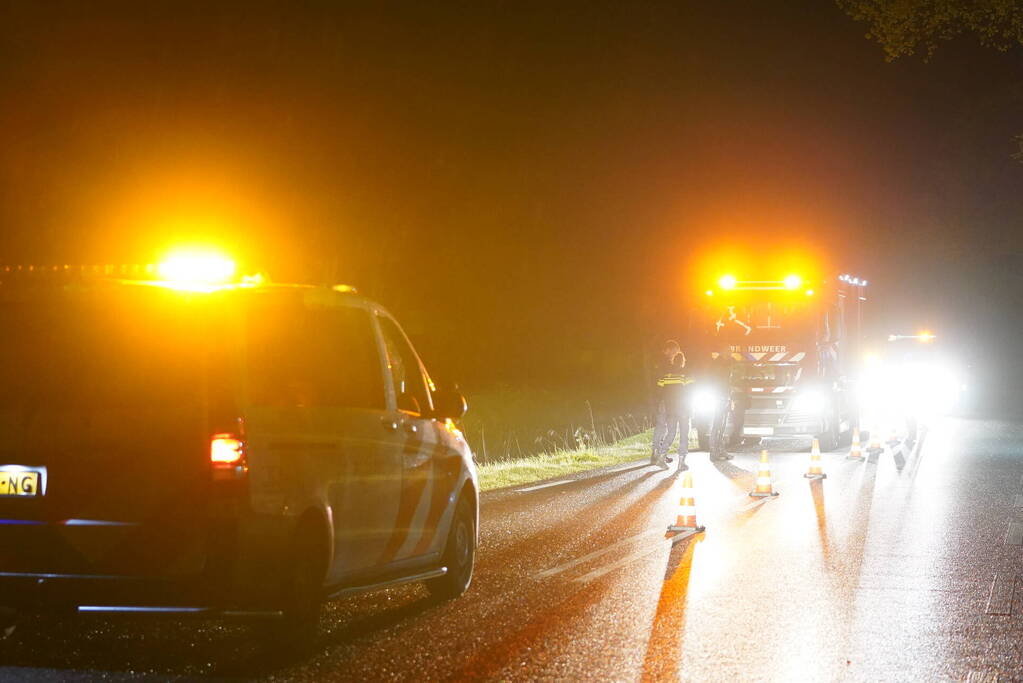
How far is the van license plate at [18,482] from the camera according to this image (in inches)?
262

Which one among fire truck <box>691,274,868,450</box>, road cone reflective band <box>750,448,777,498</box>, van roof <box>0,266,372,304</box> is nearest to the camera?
van roof <box>0,266,372,304</box>

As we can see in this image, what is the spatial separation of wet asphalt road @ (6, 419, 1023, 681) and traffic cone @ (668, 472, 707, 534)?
0.68 feet

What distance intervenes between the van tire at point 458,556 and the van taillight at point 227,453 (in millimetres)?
2573

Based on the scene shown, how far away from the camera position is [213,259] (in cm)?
761

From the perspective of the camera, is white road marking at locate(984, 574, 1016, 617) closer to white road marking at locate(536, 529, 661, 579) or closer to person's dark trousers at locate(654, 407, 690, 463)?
white road marking at locate(536, 529, 661, 579)

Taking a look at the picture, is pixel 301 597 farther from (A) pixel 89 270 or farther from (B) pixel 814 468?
(B) pixel 814 468

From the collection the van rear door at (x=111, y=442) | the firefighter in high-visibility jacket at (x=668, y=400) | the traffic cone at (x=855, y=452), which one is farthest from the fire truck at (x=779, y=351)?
the van rear door at (x=111, y=442)

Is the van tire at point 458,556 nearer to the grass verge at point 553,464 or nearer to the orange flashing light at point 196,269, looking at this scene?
the orange flashing light at point 196,269

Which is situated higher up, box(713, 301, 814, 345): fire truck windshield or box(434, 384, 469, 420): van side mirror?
box(713, 301, 814, 345): fire truck windshield

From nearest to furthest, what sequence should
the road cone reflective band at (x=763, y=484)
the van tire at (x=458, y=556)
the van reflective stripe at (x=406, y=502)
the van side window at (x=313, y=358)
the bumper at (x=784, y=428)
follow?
1. the van side window at (x=313, y=358)
2. the van reflective stripe at (x=406, y=502)
3. the van tire at (x=458, y=556)
4. the road cone reflective band at (x=763, y=484)
5. the bumper at (x=784, y=428)

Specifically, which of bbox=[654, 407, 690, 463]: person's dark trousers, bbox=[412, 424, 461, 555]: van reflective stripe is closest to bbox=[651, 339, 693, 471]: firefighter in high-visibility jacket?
bbox=[654, 407, 690, 463]: person's dark trousers

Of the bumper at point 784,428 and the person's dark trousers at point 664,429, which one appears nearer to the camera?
the person's dark trousers at point 664,429

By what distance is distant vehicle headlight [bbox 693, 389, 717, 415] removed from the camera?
2304 cm

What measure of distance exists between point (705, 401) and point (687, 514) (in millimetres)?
10475
